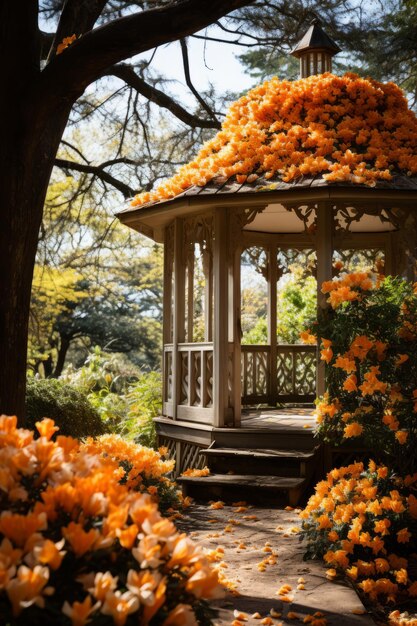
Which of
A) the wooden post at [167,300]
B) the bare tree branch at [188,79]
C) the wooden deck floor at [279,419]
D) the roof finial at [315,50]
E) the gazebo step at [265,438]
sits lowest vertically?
the gazebo step at [265,438]

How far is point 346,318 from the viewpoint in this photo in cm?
634

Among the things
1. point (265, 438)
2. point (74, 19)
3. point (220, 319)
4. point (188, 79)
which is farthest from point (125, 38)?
point (188, 79)

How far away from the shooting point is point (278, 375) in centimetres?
1355

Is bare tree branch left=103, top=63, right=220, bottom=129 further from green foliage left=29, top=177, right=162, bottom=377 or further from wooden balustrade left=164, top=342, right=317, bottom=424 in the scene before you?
green foliage left=29, top=177, right=162, bottom=377

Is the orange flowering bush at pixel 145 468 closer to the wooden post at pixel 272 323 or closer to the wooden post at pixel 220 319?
the wooden post at pixel 220 319

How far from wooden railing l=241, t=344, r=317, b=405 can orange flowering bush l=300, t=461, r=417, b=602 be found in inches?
258

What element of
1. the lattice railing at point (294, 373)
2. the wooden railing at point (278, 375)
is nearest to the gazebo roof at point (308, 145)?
the wooden railing at point (278, 375)

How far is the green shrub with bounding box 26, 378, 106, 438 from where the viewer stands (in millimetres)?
10664

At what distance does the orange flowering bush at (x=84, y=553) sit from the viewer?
7.19ft

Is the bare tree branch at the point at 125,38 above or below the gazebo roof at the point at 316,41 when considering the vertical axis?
below

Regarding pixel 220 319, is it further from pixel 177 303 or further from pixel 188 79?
pixel 188 79

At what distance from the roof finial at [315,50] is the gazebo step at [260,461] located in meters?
5.50

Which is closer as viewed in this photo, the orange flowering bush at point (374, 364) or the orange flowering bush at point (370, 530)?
the orange flowering bush at point (370, 530)

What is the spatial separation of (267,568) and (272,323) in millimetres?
7686
